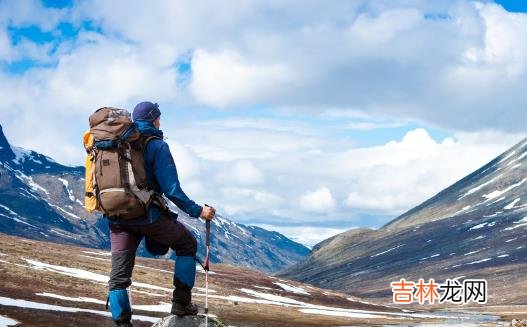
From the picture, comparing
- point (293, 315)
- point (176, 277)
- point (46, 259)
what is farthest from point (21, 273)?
point (176, 277)

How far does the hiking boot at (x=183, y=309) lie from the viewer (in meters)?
15.7

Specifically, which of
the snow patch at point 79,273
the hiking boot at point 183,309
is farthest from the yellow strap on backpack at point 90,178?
the snow patch at point 79,273

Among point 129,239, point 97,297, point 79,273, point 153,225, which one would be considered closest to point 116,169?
point 153,225

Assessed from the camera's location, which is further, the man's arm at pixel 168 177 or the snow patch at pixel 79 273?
the snow patch at pixel 79 273

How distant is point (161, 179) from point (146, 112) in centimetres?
170

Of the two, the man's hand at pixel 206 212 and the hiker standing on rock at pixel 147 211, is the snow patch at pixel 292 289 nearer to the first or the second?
the hiker standing on rock at pixel 147 211

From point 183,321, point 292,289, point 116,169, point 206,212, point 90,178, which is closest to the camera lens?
point 116,169

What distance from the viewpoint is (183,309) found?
1573 cm

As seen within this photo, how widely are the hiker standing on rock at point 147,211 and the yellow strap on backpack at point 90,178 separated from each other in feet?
0.35

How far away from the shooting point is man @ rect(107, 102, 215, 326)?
45.2 ft

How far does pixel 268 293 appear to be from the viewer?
142 metres

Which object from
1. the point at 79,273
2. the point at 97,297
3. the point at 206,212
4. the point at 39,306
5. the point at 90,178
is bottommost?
the point at 39,306

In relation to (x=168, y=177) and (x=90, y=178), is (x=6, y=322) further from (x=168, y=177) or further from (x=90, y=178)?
(x=168, y=177)

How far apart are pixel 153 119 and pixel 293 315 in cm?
8904
